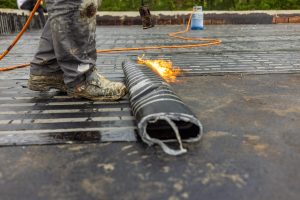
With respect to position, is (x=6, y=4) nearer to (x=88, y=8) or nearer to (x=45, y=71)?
(x=45, y=71)

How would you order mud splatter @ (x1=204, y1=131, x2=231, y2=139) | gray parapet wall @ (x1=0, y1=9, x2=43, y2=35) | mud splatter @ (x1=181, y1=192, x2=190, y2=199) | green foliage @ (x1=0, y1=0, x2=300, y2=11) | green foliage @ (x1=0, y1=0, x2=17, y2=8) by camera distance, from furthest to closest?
green foliage @ (x1=0, y1=0, x2=300, y2=11), green foliage @ (x1=0, y1=0, x2=17, y2=8), gray parapet wall @ (x1=0, y1=9, x2=43, y2=35), mud splatter @ (x1=204, y1=131, x2=231, y2=139), mud splatter @ (x1=181, y1=192, x2=190, y2=199)

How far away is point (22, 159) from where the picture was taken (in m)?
1.34

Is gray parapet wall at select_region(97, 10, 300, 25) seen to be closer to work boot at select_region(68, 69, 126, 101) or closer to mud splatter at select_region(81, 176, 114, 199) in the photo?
work boot at select_region(68, 69, 126, 101)

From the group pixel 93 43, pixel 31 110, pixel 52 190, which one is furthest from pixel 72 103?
pixel 52 190

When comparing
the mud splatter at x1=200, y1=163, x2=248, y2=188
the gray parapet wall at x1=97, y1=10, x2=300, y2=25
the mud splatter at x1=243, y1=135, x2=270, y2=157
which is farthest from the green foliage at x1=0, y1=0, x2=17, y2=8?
the mud splatter at x1=200, y1=163, x2=248, y2=188

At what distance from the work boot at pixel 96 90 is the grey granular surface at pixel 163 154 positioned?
0.18ft

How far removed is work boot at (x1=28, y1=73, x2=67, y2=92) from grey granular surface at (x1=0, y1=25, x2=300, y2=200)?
0.07 meters

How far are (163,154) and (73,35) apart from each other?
0.99 metres

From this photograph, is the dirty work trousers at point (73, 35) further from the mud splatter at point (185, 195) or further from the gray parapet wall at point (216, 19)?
the gray parapet wall at point (216, 19)

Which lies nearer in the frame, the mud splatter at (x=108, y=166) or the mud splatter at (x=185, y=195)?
the mud splatter at (x=185, y=195)

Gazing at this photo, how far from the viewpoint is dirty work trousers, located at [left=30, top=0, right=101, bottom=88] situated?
1849 millimetres

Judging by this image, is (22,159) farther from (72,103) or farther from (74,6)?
(74,6)

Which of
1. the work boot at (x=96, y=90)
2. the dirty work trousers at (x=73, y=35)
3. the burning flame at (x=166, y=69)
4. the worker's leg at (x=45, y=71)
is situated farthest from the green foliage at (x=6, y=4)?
the work boot at (x=96, y=90)

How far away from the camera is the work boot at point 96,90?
2077mm
